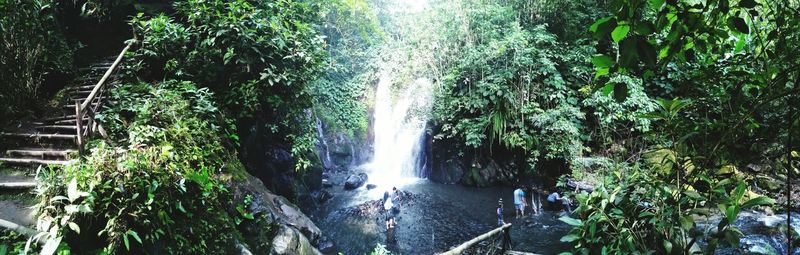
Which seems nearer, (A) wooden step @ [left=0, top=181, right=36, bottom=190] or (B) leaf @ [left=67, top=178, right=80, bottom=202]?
(B) leaf @ [left=67, top=178, right=80, bottom=202]

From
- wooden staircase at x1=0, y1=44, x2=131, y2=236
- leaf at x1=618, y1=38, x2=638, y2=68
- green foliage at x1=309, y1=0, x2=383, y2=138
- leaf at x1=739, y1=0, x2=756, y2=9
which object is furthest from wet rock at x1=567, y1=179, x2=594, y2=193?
wooden staircase at x1=0, y1=44, x2=131, y2=236

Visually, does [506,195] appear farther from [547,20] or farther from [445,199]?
[547,20]

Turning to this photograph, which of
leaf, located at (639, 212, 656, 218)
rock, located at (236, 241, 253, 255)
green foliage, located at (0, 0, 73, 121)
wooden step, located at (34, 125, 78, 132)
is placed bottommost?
rock, located at (236, 241, 253, 255)

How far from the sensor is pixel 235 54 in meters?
7.03

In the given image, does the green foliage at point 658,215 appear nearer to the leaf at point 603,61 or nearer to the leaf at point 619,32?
the leaf at point 603,61

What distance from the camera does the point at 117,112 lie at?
19.4 feet

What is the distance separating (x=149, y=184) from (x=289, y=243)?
8.55ft

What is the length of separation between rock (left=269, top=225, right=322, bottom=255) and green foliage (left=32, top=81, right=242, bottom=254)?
34.2 inches

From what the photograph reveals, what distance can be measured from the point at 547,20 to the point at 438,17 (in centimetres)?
412

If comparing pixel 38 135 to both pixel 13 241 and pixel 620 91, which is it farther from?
pixel 620 91

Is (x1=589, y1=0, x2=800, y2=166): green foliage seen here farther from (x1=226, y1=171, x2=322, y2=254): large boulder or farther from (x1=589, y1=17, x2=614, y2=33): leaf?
(x1=226, y1=171, x2=322, y2=254): large boulder

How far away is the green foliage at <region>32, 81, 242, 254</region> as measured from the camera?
374cm

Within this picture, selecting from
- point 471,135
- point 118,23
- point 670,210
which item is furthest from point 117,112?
point 471,135

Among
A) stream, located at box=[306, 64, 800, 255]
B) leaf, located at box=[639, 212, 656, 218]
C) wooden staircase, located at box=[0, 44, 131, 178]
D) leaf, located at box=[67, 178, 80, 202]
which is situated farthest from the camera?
stream, located at box=[306, 64, 800, 255]
